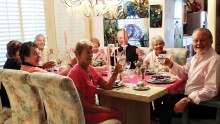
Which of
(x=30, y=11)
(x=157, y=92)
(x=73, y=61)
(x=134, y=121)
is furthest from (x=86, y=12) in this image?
(x=157, y=92)

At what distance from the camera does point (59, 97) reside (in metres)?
1.94

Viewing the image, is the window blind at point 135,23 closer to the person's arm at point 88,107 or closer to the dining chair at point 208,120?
the dining chair at point 208,120

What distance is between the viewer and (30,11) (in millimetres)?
4609

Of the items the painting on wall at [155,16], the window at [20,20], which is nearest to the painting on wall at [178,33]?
the painting on wall at [155,16]

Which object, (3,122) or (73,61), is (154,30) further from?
(3,122)

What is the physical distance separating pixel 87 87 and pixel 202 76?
1.05 m

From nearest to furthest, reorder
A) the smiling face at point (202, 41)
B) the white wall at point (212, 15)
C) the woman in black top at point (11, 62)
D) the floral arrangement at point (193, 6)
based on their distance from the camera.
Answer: the smiling face at point (202, 41)
the woman in black top at point (11, 62)
the white wall at point (212, 15)
the floral arrangement at point (193, 6)

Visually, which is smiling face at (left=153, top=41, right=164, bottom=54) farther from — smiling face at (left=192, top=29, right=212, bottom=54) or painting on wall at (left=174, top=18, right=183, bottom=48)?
painting on wall at (left=174, top=18, right=183, bottom=48)

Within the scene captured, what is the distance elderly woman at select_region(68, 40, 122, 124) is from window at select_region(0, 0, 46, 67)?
8.26ft

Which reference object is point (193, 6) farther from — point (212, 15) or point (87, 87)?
point (87, 87)

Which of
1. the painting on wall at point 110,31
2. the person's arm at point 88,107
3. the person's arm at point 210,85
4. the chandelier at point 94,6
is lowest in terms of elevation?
the person's arm at point 88,107

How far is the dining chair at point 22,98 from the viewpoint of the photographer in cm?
218

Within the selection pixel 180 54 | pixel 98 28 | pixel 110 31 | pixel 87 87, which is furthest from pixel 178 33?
pixel 87 87

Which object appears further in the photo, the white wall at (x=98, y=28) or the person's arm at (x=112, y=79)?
the white wall at (x=98, y=28)
